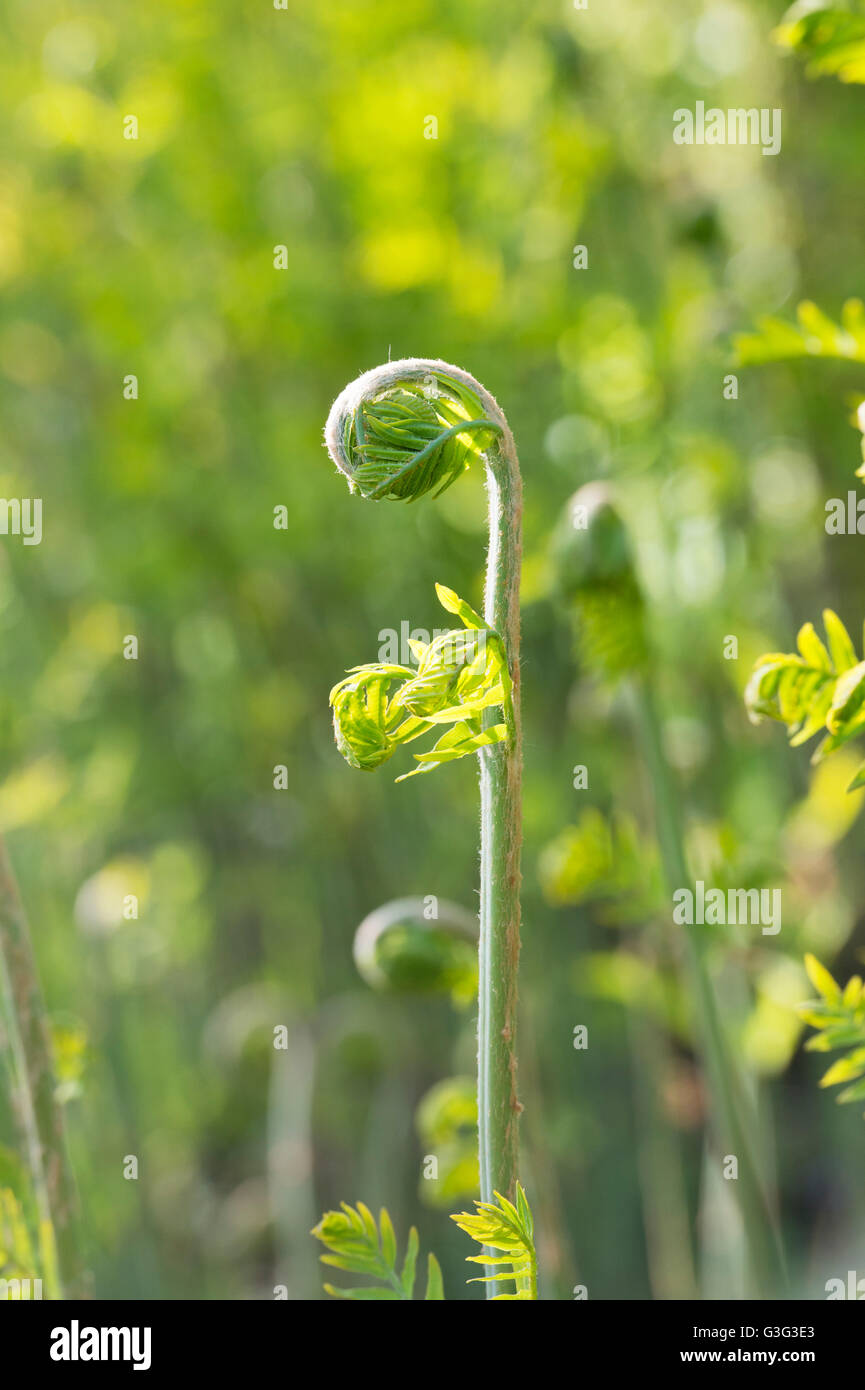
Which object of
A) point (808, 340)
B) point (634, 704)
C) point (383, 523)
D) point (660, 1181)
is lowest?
point (660, 1181)

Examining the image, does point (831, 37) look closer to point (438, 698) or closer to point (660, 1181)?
point (438, 698)

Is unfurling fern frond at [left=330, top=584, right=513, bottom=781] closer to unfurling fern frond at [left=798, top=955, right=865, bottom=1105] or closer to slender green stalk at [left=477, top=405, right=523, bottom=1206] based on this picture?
slender green stalk at [left=477, top=405, right=523, bottom=1206]

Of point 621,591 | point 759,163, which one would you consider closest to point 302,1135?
point 621,591

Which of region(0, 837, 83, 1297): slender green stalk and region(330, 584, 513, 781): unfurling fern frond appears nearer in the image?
region(330, 584, 513, 781): unfurling fern frond

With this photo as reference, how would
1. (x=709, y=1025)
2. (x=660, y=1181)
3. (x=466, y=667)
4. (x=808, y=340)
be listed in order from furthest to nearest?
1. (x=660, y=1181)
2. (x=709, y=1025)
3. (x=808, y=340)
4. (x=466, y=667)

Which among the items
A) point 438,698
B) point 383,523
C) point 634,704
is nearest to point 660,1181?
point 634,704

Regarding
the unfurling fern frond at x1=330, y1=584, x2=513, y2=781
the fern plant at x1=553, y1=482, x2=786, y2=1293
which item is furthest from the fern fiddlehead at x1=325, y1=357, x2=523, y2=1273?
the fern plant at x1=553, y1=482, x2=786, y2=1293

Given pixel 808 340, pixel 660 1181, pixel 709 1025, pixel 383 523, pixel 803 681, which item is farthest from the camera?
pixel 383 523
